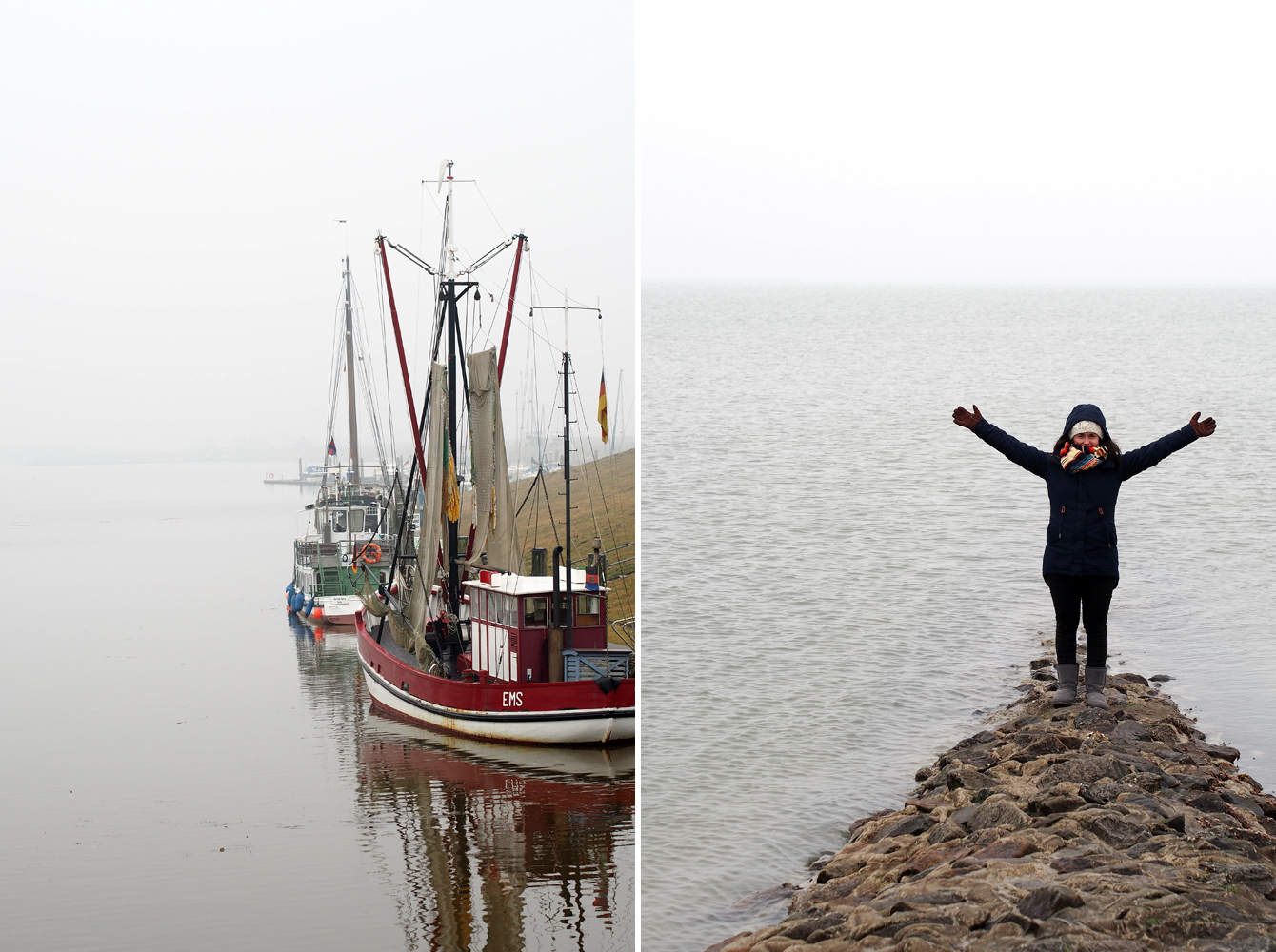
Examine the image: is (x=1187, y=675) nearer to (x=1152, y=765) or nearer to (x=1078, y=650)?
(x=1078, y=650)

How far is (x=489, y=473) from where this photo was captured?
33.1ft

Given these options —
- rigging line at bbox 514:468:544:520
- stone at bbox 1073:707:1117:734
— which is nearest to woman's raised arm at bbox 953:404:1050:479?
stone at bbox 1073:707:1117:734

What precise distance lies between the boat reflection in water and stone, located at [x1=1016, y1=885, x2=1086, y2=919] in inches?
95.7

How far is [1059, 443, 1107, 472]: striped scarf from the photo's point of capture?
4621 millimetres

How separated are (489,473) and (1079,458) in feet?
19.9

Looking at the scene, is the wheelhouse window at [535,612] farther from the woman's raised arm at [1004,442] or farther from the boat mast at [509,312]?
the woman's raised arm at [1004,442]

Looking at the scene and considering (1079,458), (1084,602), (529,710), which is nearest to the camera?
(1079,458)

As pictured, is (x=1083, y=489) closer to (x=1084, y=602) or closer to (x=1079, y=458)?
(x=1079, y=458)

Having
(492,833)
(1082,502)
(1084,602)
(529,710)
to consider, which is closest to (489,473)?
(529,710)

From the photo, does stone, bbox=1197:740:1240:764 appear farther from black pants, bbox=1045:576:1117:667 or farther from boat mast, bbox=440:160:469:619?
boat mast, bbox=440:160:469:619

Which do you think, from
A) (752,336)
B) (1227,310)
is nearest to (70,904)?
(752,336)

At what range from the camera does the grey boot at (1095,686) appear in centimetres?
559

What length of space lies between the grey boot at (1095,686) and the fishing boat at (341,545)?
764 cm

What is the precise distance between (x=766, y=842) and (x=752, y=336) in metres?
11.5
